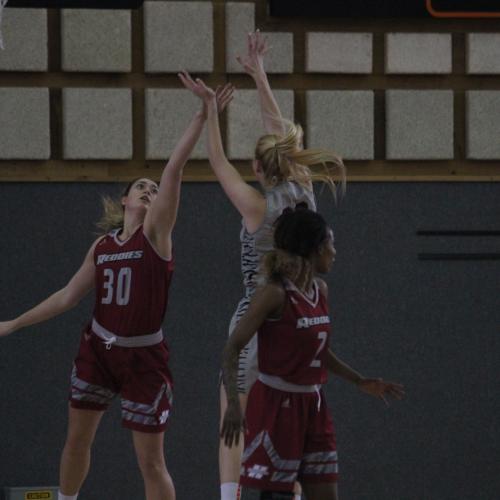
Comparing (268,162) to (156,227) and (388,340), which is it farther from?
(388,340)

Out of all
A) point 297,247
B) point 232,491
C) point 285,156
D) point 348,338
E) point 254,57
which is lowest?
point 232,491

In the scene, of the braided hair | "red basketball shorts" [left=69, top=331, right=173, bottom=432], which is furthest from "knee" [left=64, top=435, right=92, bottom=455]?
the braided hair

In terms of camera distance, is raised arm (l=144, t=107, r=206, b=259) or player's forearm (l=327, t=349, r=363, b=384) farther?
raised arm (l=144, t=107, r=206, b=259)

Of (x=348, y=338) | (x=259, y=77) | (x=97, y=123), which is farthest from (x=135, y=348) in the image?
(x=348, y=338)

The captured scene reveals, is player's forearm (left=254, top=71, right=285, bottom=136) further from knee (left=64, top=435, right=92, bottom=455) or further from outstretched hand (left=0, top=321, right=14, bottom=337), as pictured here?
knee (left=64, top=435, right=92, bottom=455)

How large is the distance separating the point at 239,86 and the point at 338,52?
2.09 ft

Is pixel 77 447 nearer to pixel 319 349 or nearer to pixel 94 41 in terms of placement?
pixel 319 349

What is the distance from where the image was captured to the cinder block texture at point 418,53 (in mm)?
8258

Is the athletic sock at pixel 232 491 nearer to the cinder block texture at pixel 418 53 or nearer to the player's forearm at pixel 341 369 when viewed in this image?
the player's forearm at pixel 341 369

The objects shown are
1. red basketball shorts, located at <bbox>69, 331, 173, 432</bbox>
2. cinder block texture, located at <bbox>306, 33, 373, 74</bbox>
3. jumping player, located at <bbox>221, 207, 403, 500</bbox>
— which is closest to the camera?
jumping player, located at <bbox>221, 207, 403, 500</bbox>

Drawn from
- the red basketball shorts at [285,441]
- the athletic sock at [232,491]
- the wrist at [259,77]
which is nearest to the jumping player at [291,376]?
the red basketball shorts at [285,441]

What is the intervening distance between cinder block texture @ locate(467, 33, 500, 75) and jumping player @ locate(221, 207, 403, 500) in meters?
3.33

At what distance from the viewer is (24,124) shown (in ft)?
26.0

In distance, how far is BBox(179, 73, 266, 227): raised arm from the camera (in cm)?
616
